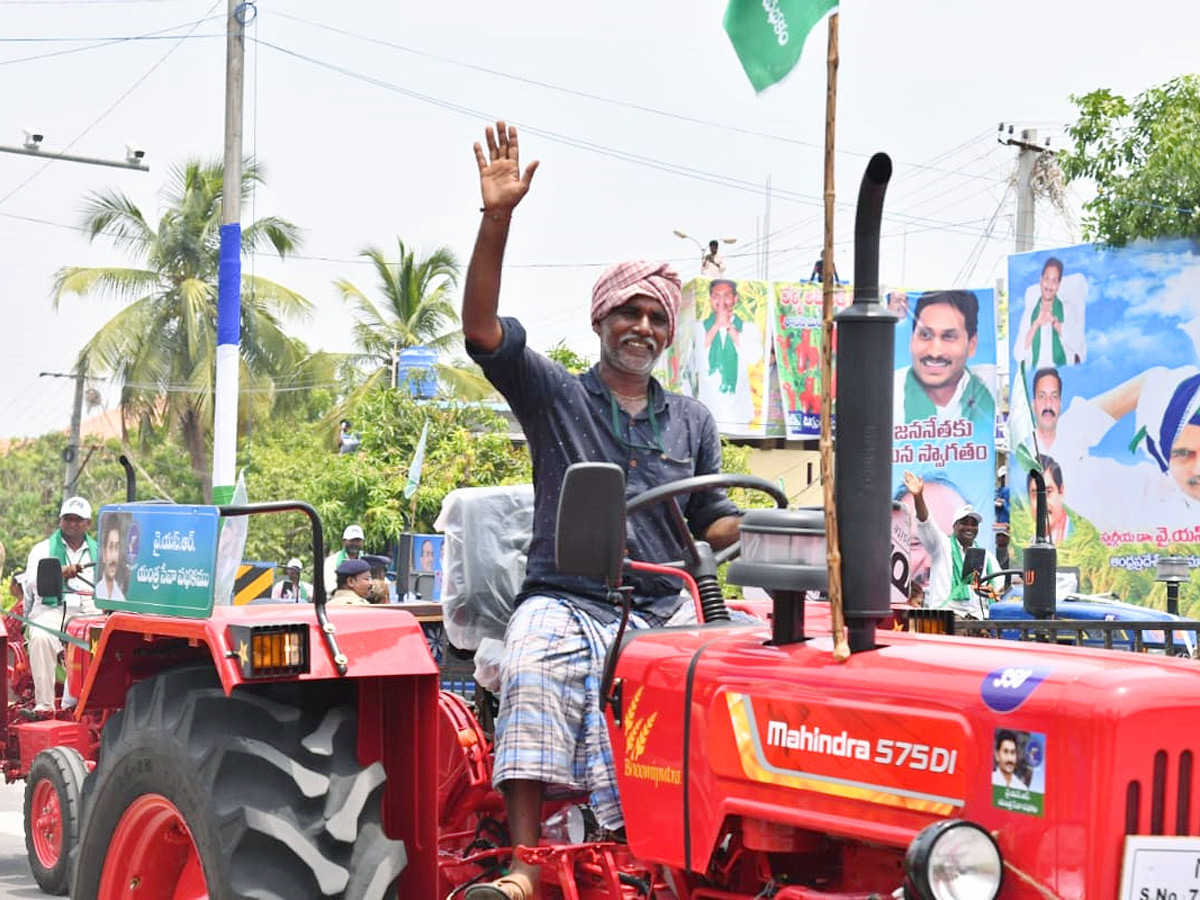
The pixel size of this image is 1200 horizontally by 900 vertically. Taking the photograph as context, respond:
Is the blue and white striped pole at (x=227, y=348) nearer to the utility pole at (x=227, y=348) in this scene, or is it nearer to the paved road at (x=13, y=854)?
the utility pole at (x=227, y=348)

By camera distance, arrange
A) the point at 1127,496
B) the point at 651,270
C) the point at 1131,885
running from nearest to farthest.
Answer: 1. the point at 1131,885
2. the point at 651,270
3. the point at 1127,496

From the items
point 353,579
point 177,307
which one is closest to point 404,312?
point 177,307

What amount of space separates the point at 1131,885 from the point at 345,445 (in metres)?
32.6

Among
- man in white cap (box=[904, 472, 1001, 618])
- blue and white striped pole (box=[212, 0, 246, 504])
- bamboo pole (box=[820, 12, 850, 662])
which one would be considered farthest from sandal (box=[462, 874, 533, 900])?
blue and white striped pole (box=[212, 0, 246, 504])

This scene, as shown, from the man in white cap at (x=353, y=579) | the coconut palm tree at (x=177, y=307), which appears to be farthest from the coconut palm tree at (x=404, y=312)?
the man in white cap at (x=353, y=579)

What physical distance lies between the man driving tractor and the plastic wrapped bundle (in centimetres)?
57

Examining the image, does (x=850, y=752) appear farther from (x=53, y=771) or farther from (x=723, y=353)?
(x=723, y=353)

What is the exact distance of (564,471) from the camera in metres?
4.63

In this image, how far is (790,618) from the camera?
155 inches

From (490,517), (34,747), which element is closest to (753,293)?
(34,747)

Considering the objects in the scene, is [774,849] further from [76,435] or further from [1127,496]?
[76,435]

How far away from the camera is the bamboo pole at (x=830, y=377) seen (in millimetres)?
3521

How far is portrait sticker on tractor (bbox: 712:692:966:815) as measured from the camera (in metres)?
3.40

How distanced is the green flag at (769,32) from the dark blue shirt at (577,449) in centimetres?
100
